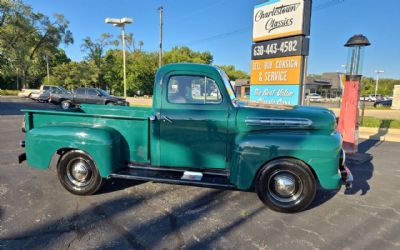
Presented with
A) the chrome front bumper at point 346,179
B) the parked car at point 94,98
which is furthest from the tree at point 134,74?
the chrome front bumper at point 346,179

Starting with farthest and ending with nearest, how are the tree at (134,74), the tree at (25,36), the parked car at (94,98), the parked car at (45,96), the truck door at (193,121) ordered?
the tree at (134,74) < the tree at (25,36) < the parked car at (45,96) < the parked car at (94,98) < the truck door at (193,121)

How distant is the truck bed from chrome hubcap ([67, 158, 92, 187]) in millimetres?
594

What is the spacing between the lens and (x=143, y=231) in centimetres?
328

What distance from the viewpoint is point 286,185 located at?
151 inches

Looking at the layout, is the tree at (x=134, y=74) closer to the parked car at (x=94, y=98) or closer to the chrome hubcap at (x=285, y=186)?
the parked car at (x=94, y=98)

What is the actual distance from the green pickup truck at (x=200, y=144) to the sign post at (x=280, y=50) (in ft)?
16.6

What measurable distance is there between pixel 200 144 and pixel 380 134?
31.7ft

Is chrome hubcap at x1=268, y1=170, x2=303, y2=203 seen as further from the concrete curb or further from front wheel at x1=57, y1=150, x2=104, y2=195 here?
the concrete curb

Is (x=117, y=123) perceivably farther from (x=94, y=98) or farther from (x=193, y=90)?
(x=94, y=98)

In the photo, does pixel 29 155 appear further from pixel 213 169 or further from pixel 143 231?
pixel 213 169

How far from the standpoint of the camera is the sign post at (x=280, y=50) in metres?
9.41

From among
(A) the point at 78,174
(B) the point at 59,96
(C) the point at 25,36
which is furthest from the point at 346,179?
(C) the point at 25,36

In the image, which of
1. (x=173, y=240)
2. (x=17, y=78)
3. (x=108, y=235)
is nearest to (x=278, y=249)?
(x=173, y=240)

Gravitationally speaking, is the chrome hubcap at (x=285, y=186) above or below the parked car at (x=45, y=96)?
below
